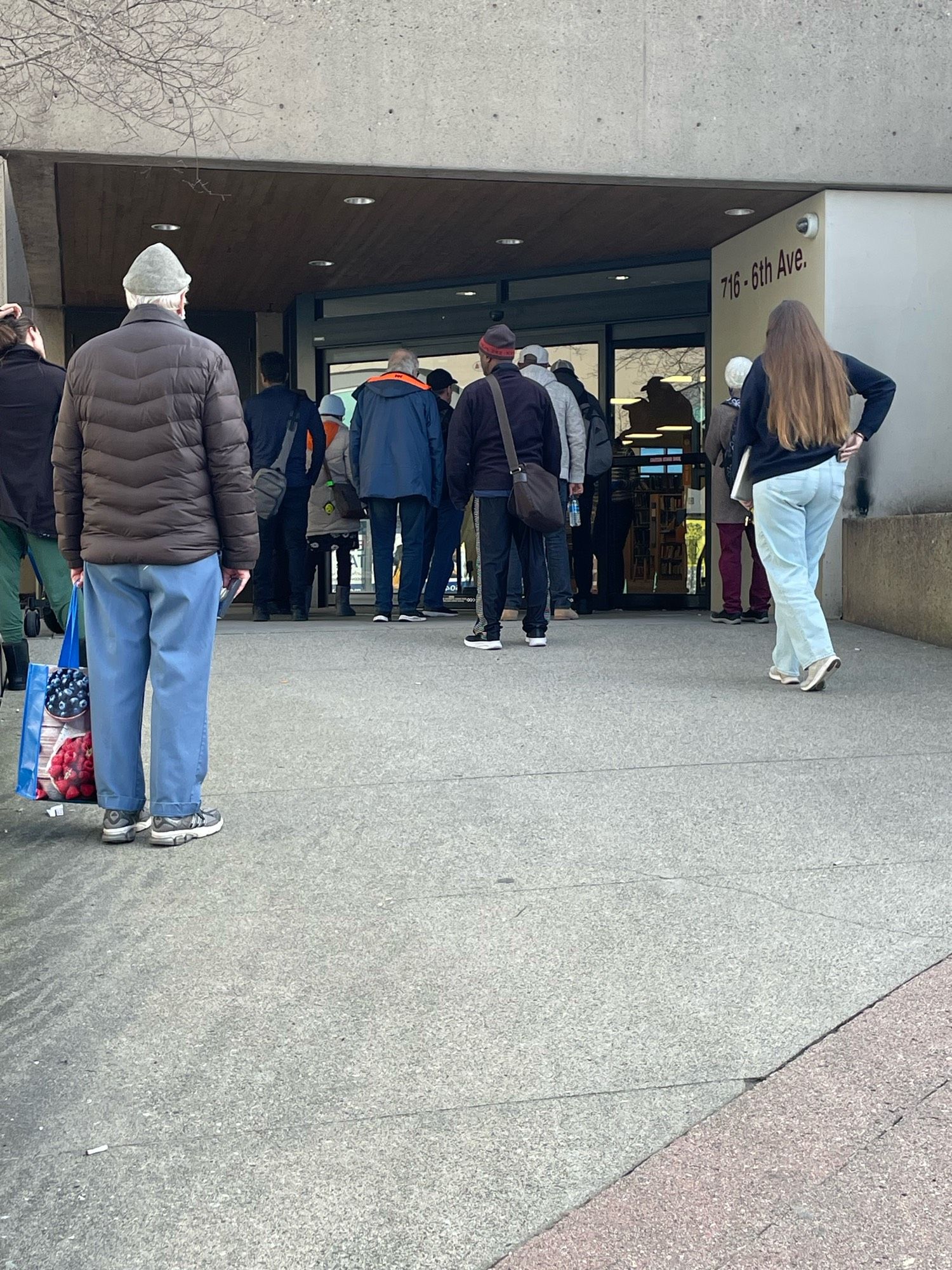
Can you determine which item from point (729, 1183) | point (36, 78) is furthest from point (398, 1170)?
point (36, 78)

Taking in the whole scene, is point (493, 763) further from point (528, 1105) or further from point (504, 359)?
point (504, 359)

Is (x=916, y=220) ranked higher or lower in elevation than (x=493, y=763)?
higher

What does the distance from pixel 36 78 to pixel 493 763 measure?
6.32 metres

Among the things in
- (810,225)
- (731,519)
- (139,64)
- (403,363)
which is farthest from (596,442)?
(139,64)

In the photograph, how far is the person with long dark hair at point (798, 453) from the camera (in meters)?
7.86

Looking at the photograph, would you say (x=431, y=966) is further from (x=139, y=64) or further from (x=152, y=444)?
(x=139, y=64)

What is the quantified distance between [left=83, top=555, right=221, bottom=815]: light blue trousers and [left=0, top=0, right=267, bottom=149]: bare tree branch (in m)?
5.73

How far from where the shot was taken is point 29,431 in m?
7.79

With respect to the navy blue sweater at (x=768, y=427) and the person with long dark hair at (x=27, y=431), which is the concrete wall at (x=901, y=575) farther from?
the person with long dark hair at (x=27, y=431)

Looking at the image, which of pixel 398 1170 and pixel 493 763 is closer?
pixel 398 1170

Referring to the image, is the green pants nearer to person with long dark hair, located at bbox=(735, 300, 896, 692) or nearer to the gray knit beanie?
the gray knit beanie

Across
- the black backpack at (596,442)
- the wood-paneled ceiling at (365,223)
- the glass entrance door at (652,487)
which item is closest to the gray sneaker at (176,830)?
the wood-paneled ceiling at (365,223)

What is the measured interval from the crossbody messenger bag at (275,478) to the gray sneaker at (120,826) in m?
7.40

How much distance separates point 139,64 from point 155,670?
6156 mm
